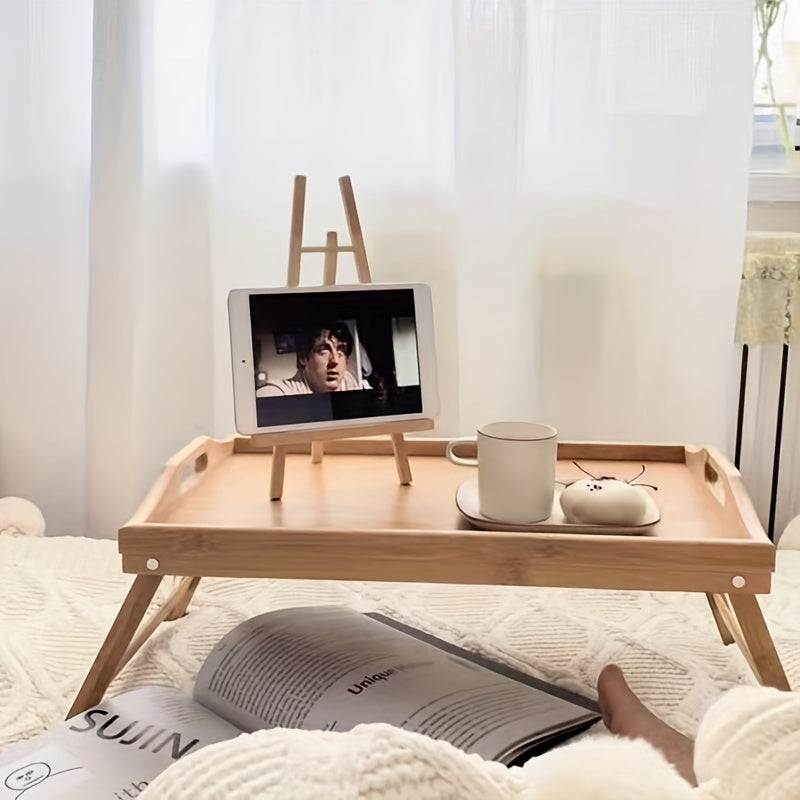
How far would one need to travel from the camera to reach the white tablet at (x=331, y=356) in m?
0.96

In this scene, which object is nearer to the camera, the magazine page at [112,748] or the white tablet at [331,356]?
the magazine page at [112,748]

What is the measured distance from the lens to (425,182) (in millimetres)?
1440

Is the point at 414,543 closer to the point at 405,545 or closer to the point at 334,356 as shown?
the point at 405,545

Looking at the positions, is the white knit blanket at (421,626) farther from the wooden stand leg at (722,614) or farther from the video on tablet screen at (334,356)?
the video on tablet screen at (334,356)

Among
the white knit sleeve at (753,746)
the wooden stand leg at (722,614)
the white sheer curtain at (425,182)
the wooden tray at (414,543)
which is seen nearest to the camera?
the white knit sleeve at (753,746)

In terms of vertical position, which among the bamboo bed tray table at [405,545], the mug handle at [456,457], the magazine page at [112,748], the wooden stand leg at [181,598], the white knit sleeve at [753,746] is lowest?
the wooden stand leg at [181,598]

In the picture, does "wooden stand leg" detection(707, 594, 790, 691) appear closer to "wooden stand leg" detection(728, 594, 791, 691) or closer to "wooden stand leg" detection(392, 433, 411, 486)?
"wooden stand leg" detection(728, 594, 791, 691)

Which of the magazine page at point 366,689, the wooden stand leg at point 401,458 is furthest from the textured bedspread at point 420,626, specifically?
the wooden stand leg at point 401,458

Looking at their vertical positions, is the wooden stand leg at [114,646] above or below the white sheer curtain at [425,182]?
below

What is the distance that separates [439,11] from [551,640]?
2.97 feet

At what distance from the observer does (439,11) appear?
4.55 ft

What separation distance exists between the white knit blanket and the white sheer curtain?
0.28m

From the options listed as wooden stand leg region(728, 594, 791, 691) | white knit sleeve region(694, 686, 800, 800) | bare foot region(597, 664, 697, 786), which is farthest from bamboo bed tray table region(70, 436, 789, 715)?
white knit sleeve region(694, 686, 800, 800)

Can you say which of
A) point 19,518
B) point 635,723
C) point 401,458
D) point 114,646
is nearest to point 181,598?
point 114,646
